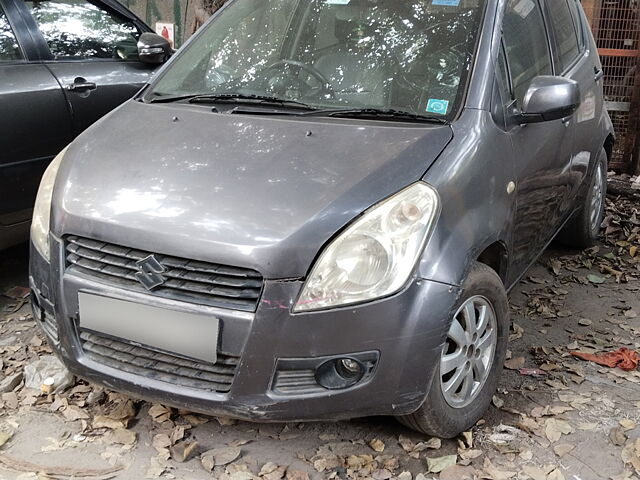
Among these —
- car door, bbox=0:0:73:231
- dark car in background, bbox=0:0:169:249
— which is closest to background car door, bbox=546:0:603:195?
dark car in background, bbox=0:0:169:249

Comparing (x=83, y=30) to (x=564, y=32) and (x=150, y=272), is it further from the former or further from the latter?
(x=564, y=32)

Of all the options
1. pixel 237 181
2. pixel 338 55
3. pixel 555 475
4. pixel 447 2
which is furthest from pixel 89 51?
pixel 555 475

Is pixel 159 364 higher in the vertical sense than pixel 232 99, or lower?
lower

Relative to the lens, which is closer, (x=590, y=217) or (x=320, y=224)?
(x=320, y=224)

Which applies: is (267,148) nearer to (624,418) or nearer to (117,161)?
(117,161)

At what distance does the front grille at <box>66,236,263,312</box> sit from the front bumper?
0.03m

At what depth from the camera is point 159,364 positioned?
8.54ft

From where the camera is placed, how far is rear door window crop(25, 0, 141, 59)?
4395 millimetres

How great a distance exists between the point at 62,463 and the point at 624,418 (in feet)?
7.37

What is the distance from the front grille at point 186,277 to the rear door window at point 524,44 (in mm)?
1609

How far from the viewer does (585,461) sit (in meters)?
2.82

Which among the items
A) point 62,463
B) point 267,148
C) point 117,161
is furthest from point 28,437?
point 267,148

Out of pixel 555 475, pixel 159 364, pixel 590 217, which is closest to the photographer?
pixel 159 364

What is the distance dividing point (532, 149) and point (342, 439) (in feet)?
4.92
